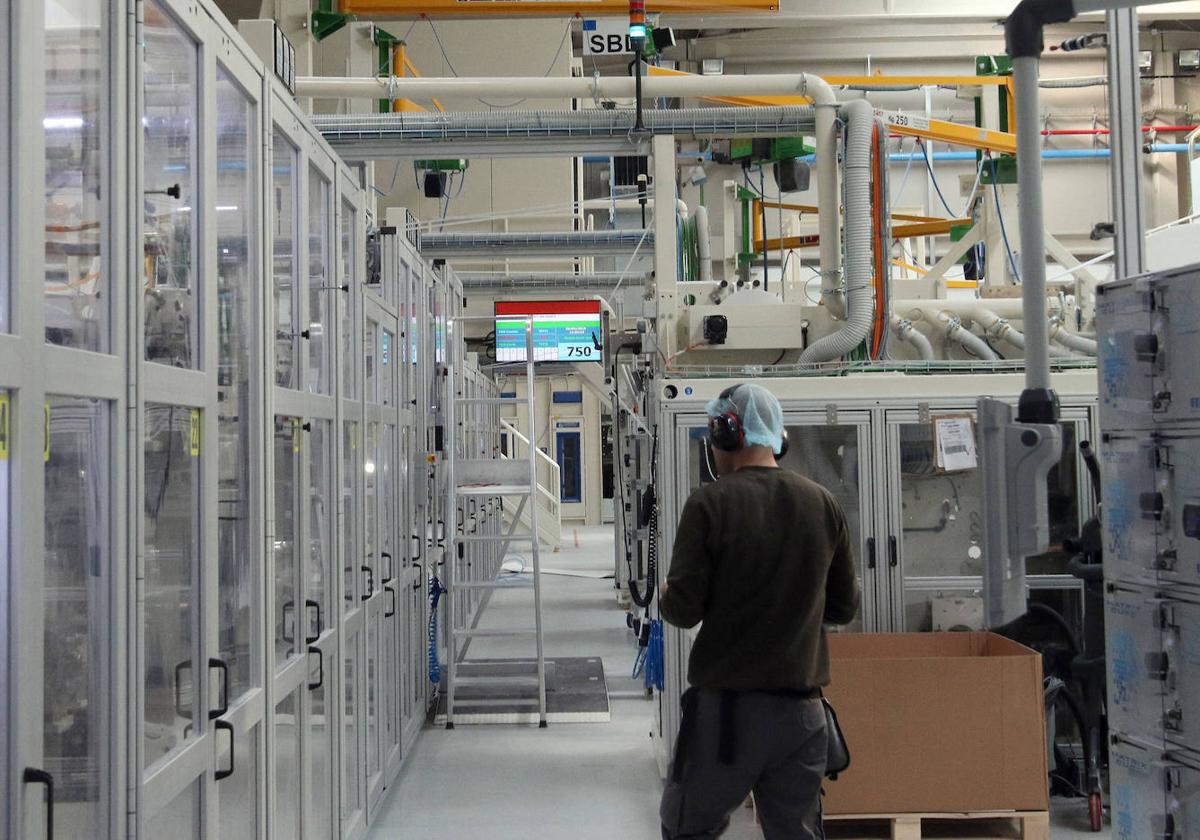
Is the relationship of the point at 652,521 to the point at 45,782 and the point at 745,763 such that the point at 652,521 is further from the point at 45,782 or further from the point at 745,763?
the point at 45,782

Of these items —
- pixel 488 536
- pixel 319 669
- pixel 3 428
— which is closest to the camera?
pixel 3 428

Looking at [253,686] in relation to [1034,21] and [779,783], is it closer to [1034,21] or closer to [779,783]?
[779,783]

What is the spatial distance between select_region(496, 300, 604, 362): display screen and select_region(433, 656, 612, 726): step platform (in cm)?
287

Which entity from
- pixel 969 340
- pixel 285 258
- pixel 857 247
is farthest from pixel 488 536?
pixel 285 258

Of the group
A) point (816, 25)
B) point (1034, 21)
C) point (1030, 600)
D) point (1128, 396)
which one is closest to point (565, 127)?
point (1030, 600)

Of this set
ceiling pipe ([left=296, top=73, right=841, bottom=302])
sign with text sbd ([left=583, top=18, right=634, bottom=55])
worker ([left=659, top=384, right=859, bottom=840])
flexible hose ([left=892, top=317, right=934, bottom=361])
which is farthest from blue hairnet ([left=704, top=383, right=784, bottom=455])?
sign with text sbd ([left=583, top=18, right=634, bottom=55])

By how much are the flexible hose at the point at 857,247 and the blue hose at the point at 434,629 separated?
2.90 meters

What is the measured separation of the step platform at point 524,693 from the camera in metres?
6.44

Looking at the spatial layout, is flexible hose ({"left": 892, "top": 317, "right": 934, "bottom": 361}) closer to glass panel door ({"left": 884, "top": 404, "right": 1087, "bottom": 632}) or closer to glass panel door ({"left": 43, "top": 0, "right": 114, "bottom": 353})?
glass panel door ({"left": 884, "top": 404, "right": 1087, "bottom": 632})

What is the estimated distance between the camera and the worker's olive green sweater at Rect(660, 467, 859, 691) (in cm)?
275

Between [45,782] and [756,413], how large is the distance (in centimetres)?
187

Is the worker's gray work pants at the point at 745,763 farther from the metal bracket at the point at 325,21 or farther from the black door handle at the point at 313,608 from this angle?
the metal bracket at the point at 325,21

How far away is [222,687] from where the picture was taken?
97.2 inches

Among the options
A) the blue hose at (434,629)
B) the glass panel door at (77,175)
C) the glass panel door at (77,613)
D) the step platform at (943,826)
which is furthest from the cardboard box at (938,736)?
the blue hose at (434,629)
